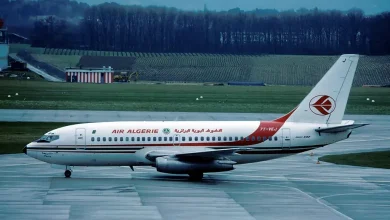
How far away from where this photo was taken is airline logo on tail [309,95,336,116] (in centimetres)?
4231

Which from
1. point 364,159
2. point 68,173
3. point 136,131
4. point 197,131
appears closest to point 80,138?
point 68,173

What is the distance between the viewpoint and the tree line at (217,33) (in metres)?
180

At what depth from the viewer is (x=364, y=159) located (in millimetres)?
50156

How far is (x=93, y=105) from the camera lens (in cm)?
9562

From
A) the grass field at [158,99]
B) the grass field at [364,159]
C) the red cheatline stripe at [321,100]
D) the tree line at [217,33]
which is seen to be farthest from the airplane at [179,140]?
the tree line at [217,33]

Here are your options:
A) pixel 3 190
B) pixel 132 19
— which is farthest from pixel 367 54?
pixel 3 190

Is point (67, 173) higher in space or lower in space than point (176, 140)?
lower

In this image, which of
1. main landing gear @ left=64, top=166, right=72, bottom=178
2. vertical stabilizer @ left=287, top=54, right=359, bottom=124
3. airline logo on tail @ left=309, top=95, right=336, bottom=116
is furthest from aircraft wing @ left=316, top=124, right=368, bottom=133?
main landing gear @ left=64, top=166, right=72, bottom=178

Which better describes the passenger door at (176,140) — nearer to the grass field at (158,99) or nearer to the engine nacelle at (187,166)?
the engine nacelle at (187,166)

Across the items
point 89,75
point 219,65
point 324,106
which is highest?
point 219,65

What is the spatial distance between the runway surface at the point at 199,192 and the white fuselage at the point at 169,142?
1.08 m

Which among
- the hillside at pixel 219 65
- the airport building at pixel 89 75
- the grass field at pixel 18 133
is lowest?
the grass field at pixel 18 133

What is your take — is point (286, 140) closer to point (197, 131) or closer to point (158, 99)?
point (197, 131)

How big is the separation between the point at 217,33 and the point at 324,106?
153m
